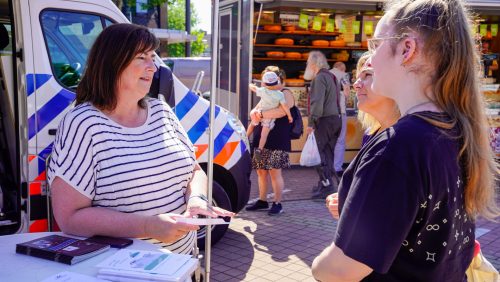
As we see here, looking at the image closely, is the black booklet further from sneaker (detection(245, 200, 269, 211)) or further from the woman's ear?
sneaker (detection(245, 200, 269, 211))

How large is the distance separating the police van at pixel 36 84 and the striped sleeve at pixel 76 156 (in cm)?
141

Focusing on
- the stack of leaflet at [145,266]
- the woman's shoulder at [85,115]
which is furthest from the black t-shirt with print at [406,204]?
the woman's shoulder at [85,115]

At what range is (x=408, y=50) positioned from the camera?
1.38 m

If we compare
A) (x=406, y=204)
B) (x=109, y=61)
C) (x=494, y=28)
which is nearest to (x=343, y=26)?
(x=494, y=28)

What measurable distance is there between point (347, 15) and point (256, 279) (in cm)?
776

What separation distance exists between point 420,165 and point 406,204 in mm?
102

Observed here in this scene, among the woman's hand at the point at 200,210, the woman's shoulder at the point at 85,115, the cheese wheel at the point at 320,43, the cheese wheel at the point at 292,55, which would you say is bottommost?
the woman's hand at the point at 200,210

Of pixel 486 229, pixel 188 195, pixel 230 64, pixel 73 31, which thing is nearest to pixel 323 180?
pixel 486 229

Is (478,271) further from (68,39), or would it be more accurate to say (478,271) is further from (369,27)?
(369,27)

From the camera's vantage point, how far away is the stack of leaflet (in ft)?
5.30

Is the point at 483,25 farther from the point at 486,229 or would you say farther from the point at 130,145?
the point at 130,145

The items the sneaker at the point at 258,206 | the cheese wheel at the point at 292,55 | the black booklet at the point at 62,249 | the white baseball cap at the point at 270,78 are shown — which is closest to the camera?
the black booklet at the point at 62,249

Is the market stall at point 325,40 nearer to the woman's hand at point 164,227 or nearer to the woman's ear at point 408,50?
the woman's hand at point 164,227

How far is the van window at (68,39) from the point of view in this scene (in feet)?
12.2
